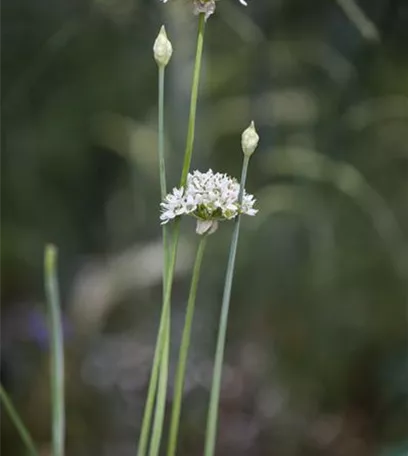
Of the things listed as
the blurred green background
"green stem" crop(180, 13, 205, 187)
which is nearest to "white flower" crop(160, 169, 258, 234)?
"green stem" crop(180, 13, 205, 187)

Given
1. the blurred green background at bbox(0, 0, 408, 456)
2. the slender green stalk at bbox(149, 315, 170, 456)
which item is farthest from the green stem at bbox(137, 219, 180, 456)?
the blurred green background at bbox(0, 0, 408, 456)

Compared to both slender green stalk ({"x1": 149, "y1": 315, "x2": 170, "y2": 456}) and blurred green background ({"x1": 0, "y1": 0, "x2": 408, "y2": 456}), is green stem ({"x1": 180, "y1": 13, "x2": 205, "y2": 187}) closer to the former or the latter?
slender green stalk ({"x1": 149, "y1": 315, "x2": 170, "y2": 456})

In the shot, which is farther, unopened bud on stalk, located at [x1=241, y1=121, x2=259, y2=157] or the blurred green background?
the blurred green background

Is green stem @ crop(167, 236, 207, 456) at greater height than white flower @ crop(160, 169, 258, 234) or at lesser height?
lesser

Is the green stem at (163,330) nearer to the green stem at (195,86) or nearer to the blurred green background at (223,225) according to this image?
the green stem at (195,86)

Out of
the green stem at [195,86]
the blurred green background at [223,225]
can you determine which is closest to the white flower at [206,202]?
the green stem at [195,86]

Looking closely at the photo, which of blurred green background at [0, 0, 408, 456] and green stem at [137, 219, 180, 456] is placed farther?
blurred green background at [0, 0, 408, 456]

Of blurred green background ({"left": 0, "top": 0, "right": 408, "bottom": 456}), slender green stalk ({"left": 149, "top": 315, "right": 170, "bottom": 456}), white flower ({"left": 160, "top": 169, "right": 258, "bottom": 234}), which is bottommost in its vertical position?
slender green stalk ({"left": 149, "top": 315, "right": 170, "bottom": 456})

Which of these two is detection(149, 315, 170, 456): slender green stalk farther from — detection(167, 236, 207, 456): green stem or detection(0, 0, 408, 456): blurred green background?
detection(0, 0, 408, 456): blurred green background
